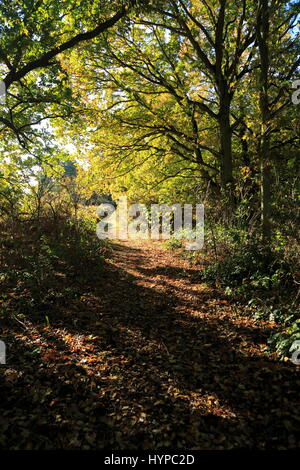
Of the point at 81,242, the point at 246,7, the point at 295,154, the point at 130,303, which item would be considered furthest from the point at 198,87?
the point at 130,303

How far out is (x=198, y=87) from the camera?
10984mm

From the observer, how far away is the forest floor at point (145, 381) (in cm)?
279

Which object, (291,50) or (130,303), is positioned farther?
(291,50)

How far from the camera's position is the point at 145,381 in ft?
11.8

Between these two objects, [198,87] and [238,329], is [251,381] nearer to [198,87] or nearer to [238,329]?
[238,329]

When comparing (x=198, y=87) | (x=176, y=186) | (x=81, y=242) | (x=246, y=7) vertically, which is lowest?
(x=81, y=242)

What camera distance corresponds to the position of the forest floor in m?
2.79

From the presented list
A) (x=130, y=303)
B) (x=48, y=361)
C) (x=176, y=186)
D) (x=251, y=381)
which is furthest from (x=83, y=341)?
(x=176, y=186)

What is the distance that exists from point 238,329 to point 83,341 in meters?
2.85

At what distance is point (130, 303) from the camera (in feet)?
20.2
